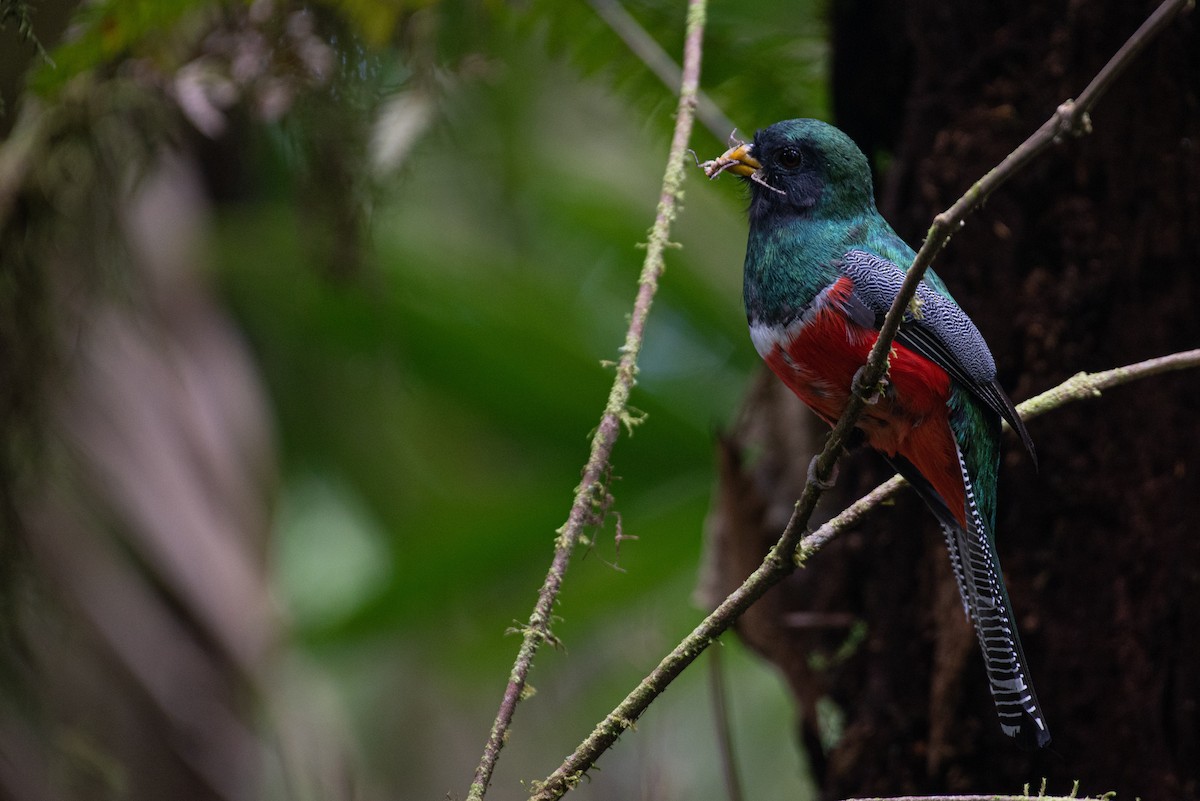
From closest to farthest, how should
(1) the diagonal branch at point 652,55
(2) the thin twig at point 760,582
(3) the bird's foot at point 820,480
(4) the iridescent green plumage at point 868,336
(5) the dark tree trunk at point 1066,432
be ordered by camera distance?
(2) the thin twig at point 760,582 → (3) the bird's foot at point 820,480 → (4) the iridescent green plumage at point 868,336 → (5) the dark tree trunk at point 1066,432 → (1) the diagonal branch at point 652,55

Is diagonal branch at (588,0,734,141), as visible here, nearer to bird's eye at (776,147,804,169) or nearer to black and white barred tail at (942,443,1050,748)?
bird's eye at (776,147,804,169)

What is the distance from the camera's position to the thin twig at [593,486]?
1.56 meters

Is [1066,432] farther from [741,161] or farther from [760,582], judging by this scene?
[760,582]

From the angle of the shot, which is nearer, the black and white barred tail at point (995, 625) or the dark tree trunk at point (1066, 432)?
the black and white barred tail at point (995, 625)

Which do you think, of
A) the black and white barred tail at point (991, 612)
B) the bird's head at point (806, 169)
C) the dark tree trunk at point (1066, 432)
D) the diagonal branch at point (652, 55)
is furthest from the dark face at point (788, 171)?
the diagonal branch at point (652, 55)

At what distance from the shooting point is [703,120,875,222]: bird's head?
7.35 ft

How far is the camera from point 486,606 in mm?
5105

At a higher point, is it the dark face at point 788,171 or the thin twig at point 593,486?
the dark face at point 788,171

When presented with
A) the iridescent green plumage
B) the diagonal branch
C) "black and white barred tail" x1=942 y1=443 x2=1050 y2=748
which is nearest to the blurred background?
the diagonal branch


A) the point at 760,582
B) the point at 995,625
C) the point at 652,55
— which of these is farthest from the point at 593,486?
the point at 652,55

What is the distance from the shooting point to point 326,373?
6.09 m

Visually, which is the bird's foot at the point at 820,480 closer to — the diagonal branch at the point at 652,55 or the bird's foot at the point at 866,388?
the bird's foot at the point at 866,388

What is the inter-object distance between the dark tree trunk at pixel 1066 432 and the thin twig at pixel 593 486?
0.97 meters

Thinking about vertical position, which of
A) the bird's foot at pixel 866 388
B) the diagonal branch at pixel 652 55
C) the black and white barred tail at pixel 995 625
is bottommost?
the black and white barred tail at pixel 995 625
